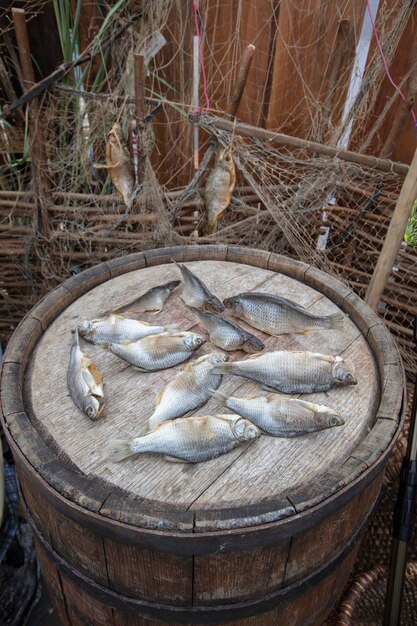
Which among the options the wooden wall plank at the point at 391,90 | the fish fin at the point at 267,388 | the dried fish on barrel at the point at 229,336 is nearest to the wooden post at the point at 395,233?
the wooden wall plank at the point at 391,90

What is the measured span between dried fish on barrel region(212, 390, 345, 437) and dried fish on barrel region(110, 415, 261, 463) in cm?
9

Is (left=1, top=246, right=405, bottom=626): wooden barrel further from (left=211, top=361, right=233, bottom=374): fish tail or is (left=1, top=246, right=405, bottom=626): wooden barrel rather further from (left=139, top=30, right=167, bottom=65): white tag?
(left=139, top=30, right=167, bottom=65): white tag

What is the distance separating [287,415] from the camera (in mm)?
1675

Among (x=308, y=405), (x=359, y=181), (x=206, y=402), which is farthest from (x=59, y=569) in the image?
(x=359, y=181)

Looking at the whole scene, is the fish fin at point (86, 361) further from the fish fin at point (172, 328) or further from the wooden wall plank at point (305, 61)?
the wooden wall plank at point (305, 61)

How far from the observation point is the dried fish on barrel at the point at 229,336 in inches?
79.1

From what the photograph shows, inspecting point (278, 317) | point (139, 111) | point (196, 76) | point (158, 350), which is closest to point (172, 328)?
point (158, 350)

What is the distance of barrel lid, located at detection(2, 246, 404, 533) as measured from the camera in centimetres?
144

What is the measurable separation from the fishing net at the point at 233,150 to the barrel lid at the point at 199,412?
1187 millimetres

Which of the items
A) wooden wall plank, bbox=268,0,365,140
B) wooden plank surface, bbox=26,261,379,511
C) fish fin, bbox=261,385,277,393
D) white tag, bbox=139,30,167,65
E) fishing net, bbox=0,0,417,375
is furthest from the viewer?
wooden wall plank, bbox=268,0,365,140

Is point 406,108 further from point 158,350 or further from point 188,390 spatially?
point 188,390

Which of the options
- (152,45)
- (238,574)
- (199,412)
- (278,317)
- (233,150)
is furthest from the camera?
(152,45)

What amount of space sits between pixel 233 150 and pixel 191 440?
2.29 metres

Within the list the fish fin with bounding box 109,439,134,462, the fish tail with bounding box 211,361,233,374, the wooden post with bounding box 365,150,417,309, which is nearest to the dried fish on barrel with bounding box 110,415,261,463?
the fish fin with bounding box 109,439,134,462
